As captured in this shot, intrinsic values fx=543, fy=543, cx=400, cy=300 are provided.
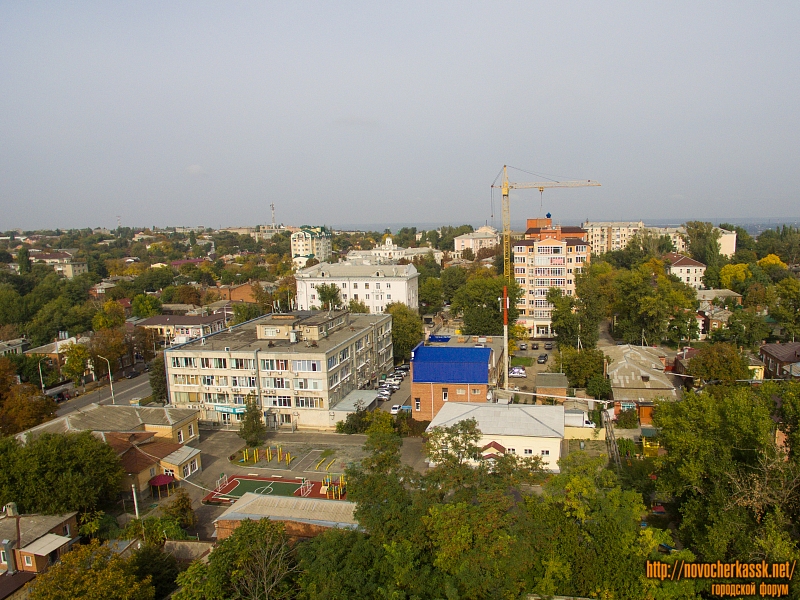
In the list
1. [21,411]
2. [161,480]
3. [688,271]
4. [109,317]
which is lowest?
[161,480]

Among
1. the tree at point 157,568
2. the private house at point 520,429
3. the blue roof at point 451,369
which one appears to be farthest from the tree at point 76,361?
the private house at point 520,429

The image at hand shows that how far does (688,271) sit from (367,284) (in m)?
28.4

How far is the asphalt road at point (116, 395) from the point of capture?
24.8 m

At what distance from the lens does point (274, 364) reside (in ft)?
67.5

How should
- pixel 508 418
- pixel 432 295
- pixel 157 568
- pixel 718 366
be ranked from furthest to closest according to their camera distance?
pixel 432 295
pixel 718 366
pixel 508 418
pixel 157 568

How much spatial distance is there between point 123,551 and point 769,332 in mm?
29613

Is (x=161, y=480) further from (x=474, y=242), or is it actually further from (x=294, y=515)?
(x=474, y=242)

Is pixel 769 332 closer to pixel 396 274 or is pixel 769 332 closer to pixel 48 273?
pixel 396 274

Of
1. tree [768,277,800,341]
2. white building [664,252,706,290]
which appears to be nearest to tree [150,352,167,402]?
tree [768,277,800,341]

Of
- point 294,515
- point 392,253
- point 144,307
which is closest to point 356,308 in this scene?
point 144,307

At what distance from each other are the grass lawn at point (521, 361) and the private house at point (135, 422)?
16993 mm

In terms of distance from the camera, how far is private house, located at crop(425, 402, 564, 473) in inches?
622

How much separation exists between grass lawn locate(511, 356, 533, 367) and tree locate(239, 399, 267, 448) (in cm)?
1498

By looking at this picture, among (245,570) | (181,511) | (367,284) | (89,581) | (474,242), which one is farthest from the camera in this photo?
(474,242)
